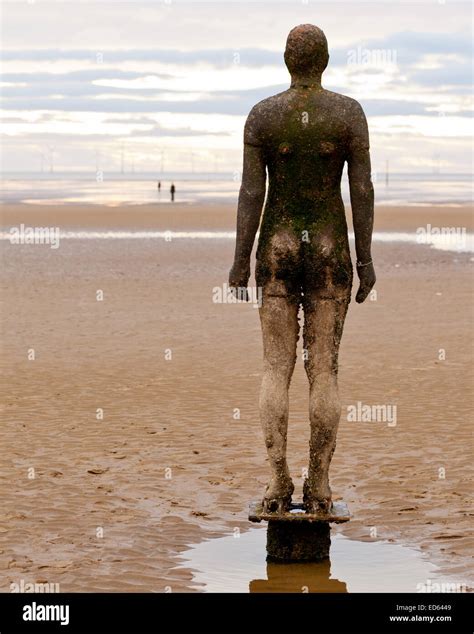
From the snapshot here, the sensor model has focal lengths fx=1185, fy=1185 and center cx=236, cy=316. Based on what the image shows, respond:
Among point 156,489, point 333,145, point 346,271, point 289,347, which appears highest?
point 333,145

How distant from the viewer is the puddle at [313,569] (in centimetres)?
808

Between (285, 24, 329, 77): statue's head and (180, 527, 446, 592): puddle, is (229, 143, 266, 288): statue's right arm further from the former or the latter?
(180, 527, 446, 592): puddle

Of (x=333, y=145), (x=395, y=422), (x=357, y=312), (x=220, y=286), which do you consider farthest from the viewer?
(x=220, y=286)

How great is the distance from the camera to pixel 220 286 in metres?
26.3

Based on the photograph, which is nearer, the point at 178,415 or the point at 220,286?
the point at 178,415

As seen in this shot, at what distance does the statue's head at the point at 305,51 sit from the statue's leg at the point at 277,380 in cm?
163

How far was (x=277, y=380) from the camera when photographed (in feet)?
28.4

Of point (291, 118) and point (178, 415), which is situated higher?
point (291, 118)

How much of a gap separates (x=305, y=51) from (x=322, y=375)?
→ 2.33 meters

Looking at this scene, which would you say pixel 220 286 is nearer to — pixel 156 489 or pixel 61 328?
pixel 61 328

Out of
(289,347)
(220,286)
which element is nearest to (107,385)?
(289,347)

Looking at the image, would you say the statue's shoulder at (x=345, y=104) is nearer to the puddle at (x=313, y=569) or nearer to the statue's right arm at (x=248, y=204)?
the statue's right arm at (x=248, y=204)

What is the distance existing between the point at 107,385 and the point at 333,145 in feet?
24.0

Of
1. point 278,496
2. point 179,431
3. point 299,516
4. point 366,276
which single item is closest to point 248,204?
point 366,276
